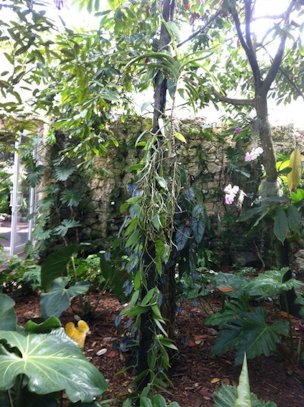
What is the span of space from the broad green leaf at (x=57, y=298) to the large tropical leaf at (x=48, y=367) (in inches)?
18.9

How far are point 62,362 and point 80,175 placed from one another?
3.32 meters

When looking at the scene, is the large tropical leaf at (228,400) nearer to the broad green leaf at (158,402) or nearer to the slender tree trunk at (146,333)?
the broad green leaf at (158,402)

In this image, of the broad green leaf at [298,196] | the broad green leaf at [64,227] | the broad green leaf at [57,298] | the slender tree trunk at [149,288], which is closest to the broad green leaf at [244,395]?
the slender tree trunk at [149,288]

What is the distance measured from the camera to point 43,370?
40.7 inches

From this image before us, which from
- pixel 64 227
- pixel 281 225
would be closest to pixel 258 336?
pixel 281 225

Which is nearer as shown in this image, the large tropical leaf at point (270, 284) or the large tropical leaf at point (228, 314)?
the large tropical leaf at point (270, 284)

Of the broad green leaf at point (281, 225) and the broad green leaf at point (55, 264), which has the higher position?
the broad green leaf at point (281, 225)

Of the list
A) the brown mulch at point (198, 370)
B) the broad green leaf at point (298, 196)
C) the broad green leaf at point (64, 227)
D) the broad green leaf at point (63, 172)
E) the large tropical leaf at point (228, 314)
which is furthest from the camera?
the broad green leaf at point (63, 172)

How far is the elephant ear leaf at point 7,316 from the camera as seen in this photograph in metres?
1.34

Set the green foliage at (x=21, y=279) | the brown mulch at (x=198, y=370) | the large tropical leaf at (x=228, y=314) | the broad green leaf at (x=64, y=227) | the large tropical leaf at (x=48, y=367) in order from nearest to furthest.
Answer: the large tropical leaf at (x=48, y=367) → the brown mulch at (x=198, y=370) → the large tropical leaf at (x=228, y=314) → the green foliage at (x=21, y=279) → the broad green leaf at (x=64, y=227)

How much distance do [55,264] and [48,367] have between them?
1.06 metres

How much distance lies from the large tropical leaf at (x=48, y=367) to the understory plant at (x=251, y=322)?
79 centimetres

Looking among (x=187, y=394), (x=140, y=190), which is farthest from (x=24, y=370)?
(x=187, y=394)

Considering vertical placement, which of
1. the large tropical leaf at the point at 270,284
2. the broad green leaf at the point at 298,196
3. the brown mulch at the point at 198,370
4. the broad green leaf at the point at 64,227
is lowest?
the brown mulch at the point at 198,370
